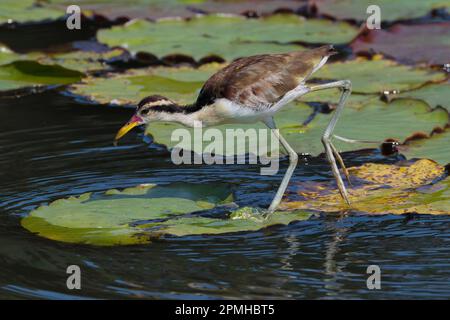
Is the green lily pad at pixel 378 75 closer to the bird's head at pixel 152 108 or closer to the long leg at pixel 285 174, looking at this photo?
the long leg at pixel 285 174

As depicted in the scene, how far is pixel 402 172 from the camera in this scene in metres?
8.91

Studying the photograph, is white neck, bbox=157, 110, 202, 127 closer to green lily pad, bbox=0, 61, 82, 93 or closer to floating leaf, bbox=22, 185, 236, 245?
floating leaf, bbox=22, 185, 236, 245

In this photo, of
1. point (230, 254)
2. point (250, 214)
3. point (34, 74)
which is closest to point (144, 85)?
point (34, 74)

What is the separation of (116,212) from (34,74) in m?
5.32

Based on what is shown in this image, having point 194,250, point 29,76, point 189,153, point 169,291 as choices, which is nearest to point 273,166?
point 189,153

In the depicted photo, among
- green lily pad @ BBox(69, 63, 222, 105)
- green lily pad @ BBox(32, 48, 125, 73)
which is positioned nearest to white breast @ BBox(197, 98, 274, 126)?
green lily pad @ BBox(69, 63, 222, 105)

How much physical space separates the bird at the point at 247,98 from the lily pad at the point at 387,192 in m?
0.16

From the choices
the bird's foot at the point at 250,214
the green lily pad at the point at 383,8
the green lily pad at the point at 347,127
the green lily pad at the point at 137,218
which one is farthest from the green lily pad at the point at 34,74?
the bird's foot at the point at 250,214

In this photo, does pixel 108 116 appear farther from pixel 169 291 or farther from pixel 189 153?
pixel 169 291

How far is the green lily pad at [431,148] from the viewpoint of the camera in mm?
8992

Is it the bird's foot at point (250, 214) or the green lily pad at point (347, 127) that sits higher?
the green lily pad at point (347, 127)

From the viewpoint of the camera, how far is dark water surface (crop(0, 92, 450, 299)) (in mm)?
6793

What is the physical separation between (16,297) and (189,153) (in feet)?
11.0

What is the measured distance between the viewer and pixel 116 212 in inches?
316
